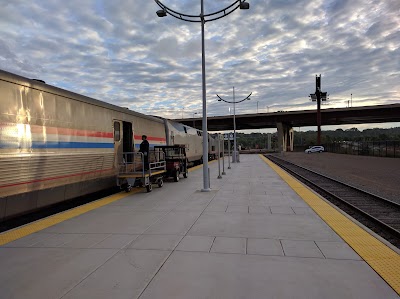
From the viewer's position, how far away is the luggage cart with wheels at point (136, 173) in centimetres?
1245

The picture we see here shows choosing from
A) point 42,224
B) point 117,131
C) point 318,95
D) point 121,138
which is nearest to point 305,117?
point 318,95

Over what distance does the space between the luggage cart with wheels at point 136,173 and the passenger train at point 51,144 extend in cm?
36

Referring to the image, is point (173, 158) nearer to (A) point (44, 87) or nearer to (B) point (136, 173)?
(B) point (136, 173)

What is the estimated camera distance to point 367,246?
5.61 metres

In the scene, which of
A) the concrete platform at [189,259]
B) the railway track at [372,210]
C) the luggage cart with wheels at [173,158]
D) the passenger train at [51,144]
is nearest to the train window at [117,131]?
the passenger train at [51,144]

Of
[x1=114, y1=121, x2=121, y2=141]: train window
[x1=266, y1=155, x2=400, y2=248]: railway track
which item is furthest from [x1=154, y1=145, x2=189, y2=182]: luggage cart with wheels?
[x1=266, y1=155, x2=400, y2=248]: railway track

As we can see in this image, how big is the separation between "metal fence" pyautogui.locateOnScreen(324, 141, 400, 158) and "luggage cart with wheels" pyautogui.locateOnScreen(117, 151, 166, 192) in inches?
1361

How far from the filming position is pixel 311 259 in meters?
5.00

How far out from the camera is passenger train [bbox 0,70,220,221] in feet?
24.2

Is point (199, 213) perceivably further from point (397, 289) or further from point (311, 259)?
point (397, 289)

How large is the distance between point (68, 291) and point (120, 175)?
860 centimetres

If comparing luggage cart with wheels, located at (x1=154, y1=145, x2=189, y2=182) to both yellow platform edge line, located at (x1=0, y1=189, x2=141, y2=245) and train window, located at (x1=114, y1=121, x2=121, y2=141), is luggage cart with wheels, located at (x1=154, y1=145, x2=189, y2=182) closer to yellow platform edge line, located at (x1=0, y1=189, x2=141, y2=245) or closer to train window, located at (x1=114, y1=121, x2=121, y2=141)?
train window, located at (x1=114, y1=121, x2=121, y2=141)

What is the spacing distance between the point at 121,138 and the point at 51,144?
15.8 feet

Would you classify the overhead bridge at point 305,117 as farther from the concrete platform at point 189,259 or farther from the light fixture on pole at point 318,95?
the concrete platform at point 189,259
